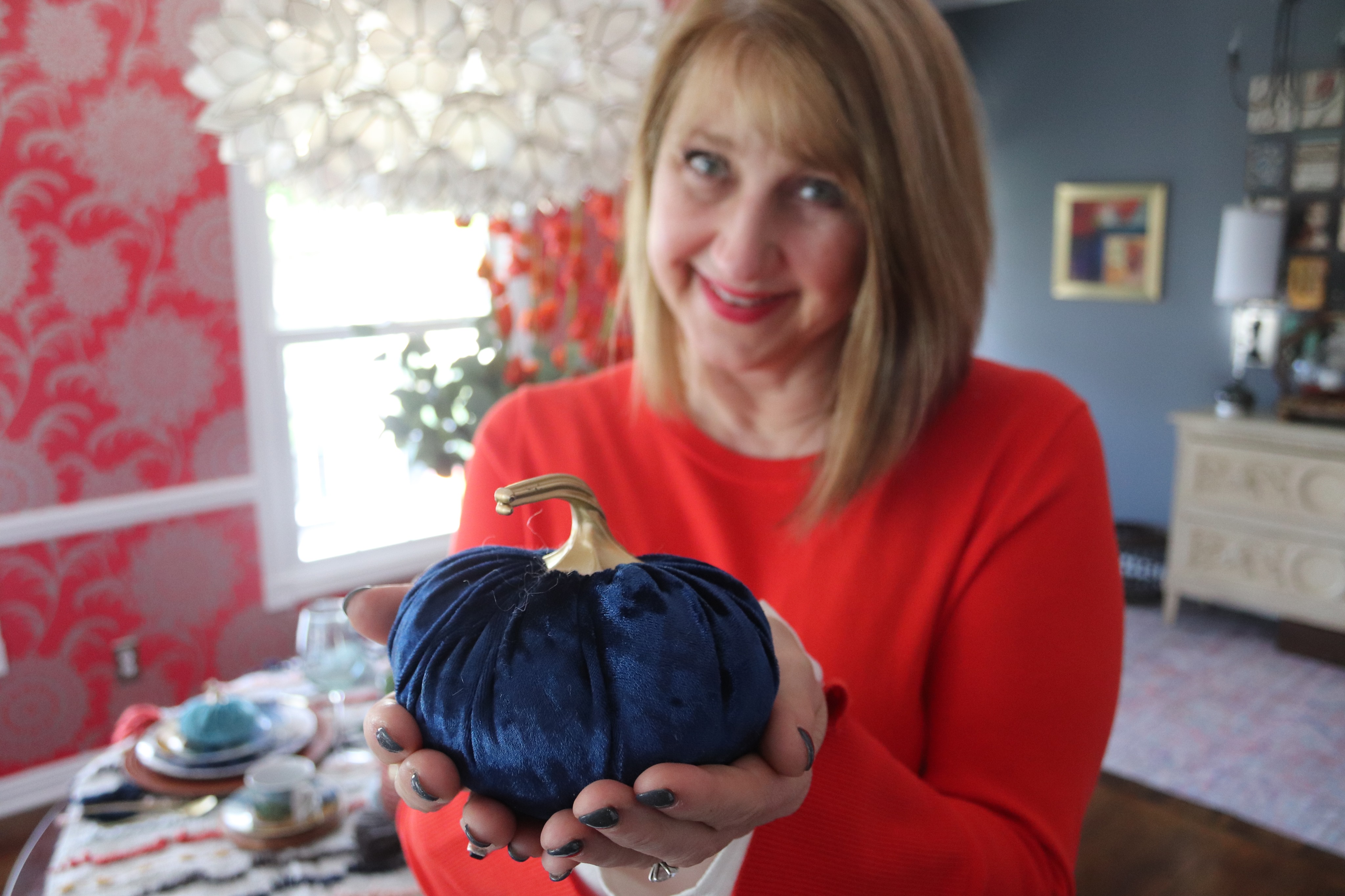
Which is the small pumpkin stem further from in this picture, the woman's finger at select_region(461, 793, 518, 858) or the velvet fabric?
the woman's finger at select_region(461, 793, 518, 858)

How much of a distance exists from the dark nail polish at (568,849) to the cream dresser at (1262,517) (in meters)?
4.33

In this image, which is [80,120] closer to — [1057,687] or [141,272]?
[141,272]

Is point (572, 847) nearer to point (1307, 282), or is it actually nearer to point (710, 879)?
point (710, 879)

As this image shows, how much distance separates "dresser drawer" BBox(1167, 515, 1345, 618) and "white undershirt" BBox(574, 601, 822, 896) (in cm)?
421

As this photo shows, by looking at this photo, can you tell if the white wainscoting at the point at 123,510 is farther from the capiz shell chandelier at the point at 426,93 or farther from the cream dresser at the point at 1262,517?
the cream dresser at the point at 1262,517

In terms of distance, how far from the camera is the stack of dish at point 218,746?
4.55ft

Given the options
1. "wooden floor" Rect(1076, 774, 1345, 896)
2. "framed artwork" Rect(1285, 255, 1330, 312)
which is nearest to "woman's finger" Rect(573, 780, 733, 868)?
"wooden floor" Rect(1076, 774, 1345, 896)

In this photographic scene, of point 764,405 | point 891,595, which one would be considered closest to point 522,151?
point 764,405

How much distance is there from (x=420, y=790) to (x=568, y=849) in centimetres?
9

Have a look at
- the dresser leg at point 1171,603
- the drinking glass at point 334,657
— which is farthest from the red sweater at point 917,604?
the dresser leg at point 1171,603

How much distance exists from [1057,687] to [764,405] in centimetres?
42

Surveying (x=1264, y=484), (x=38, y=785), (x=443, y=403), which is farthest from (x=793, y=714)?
(x=1264, y=484)

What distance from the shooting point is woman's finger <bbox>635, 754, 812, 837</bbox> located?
19.0 inches

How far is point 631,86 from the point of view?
121 centimetres
